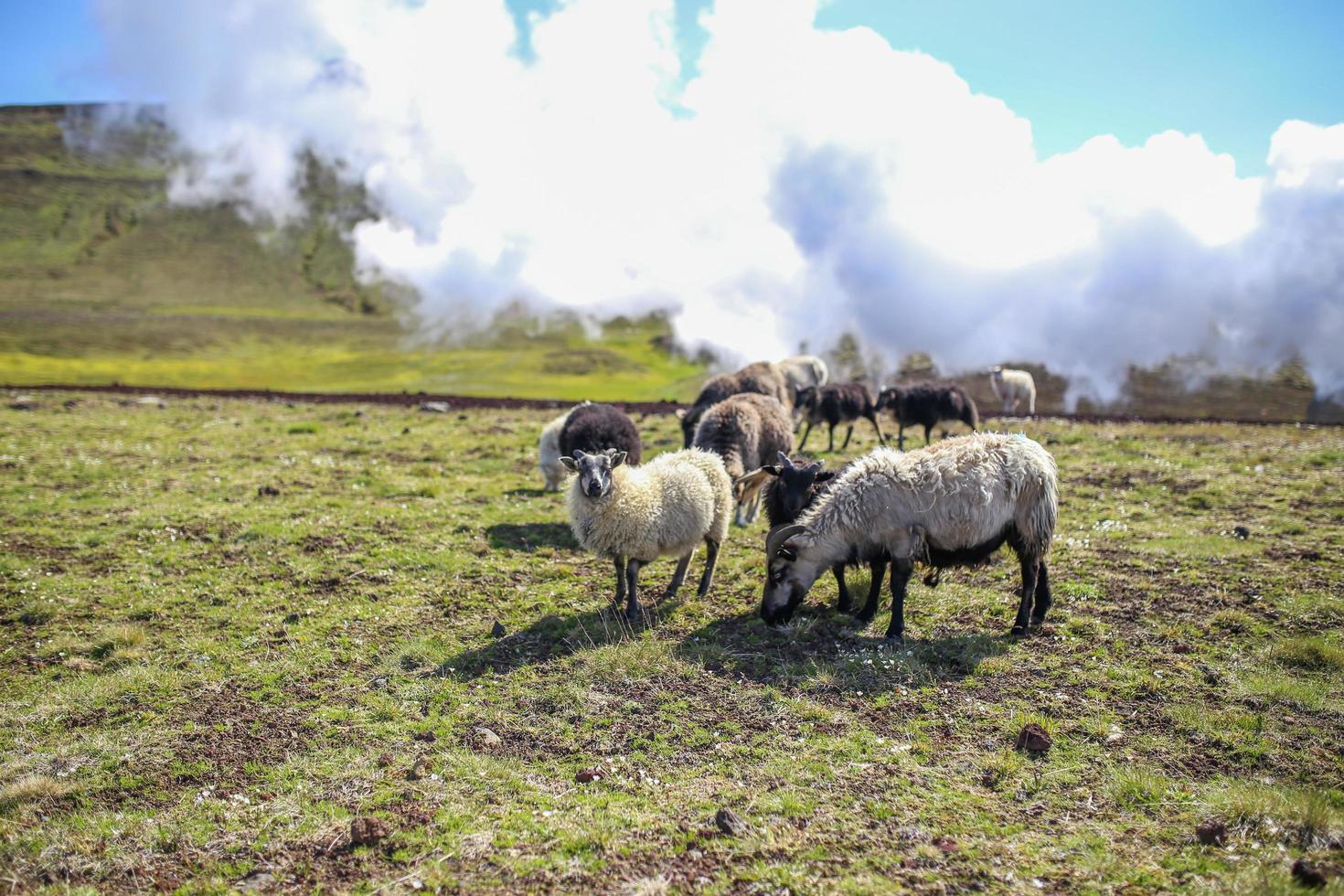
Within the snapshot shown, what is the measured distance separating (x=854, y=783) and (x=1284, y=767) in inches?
145

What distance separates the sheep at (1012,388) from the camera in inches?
1341

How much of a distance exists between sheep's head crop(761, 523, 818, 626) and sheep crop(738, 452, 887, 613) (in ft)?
1.59

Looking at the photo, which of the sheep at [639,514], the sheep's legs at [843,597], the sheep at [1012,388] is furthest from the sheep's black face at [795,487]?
the sheep at [1012,388]

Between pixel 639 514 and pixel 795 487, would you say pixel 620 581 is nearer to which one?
pixel 639 514

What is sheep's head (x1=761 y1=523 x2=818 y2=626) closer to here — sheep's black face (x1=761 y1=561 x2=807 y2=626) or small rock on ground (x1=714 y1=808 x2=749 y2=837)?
sheep's black face (x1=761 y1=561 x2=807 y2=626)

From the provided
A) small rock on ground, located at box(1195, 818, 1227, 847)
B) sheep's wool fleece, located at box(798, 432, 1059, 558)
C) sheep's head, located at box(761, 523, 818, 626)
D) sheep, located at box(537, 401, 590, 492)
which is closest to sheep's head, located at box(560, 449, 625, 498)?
sheep's head, located at box(761, 523, 818, 626)

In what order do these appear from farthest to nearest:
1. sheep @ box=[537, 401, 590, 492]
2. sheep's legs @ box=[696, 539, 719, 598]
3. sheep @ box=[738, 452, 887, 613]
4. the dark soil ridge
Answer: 1. the dark soil ridge
2. sheep @ box=[537, 401, 590, 492]
3. sheep's legs @ box=[696, 539, 719, 598]
4. sheep @ box=[738, 452, 887, 613]

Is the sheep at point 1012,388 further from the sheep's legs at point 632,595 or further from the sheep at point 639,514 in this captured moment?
the sheep's legs at point 632,595

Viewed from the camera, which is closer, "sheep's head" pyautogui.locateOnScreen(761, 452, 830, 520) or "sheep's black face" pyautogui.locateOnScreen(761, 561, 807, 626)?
"sheep's black face" pyautogui.locateOnScreen(761, 561, 807, 626)

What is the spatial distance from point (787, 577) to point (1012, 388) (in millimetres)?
28012

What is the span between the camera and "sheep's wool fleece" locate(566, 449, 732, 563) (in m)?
11.1

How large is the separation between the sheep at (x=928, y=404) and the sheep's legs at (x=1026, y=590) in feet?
42.5

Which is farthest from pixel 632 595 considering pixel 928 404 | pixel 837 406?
pixel 928 404

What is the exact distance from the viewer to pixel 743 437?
14750 millimetres
